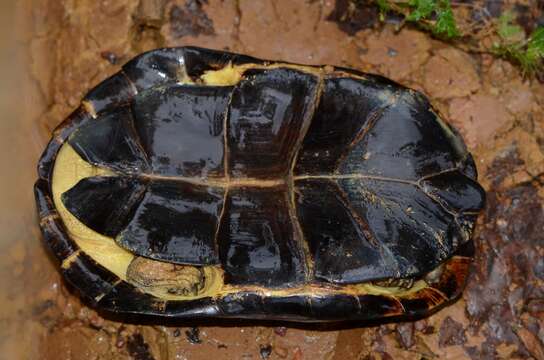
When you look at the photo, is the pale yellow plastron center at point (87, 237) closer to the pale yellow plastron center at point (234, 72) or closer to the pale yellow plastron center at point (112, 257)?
the pale yellow plastron center at point (112, 257)

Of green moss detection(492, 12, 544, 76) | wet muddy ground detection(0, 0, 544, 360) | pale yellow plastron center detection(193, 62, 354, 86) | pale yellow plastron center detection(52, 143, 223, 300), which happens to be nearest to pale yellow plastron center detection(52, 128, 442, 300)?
pale yellow plastron center detection(52, 143, 223, 300)

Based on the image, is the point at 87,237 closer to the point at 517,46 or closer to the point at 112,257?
the point at 112,257

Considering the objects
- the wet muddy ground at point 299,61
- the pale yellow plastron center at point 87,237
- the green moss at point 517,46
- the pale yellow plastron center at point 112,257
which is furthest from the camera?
the green moss at point 517,46

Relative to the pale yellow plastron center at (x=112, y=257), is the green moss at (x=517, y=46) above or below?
above

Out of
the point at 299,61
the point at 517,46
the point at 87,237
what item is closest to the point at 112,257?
the point at 87,237

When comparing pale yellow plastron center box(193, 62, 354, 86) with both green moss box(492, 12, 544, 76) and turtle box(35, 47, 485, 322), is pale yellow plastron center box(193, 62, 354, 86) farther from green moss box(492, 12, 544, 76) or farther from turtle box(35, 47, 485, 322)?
green moss box(492, 12, 544, 76)

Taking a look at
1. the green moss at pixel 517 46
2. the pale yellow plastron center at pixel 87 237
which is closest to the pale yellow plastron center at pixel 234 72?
the pale yellow plastron center at pixel 87 237
